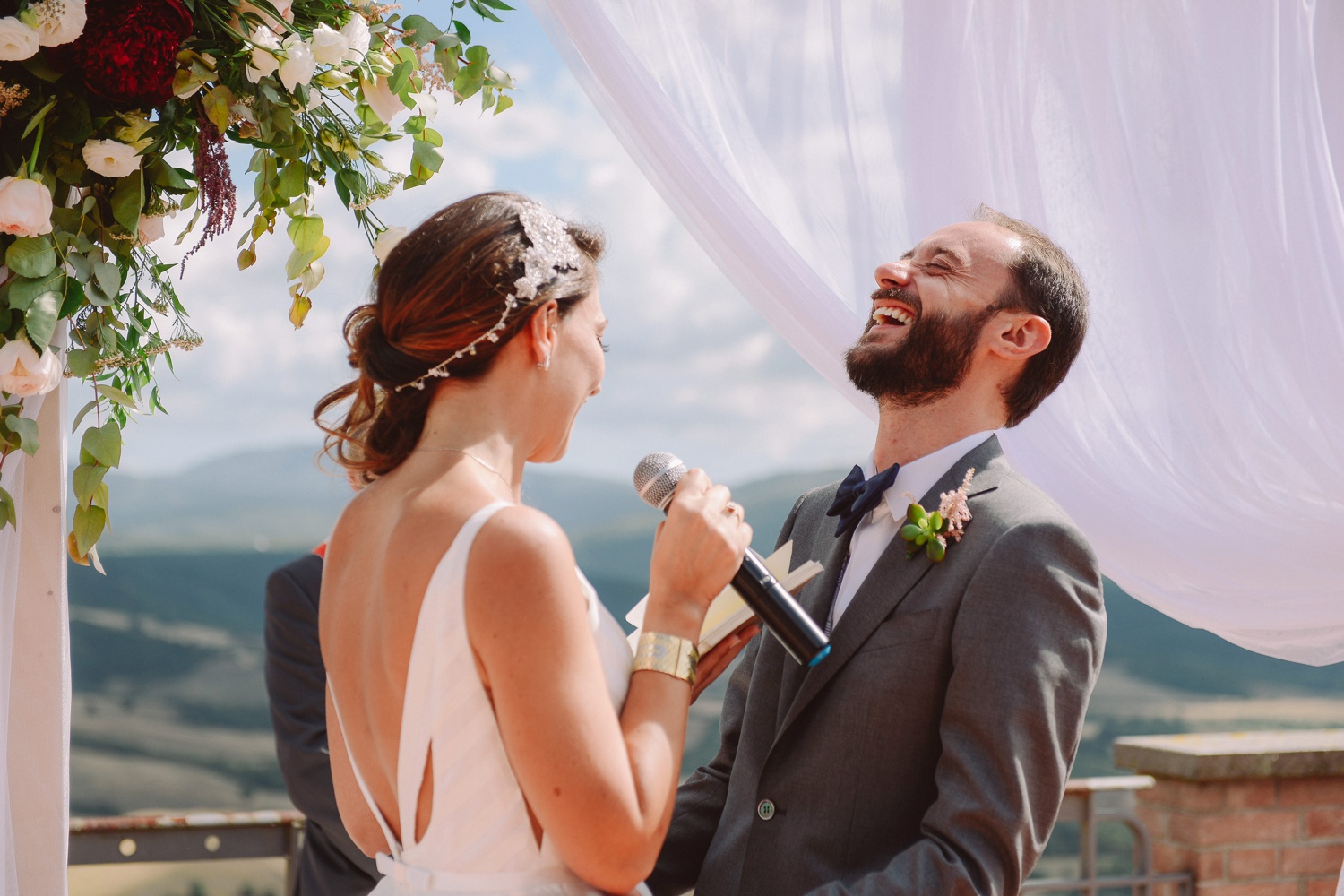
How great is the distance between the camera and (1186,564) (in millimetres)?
2680

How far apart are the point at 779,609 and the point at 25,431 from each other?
130 cm

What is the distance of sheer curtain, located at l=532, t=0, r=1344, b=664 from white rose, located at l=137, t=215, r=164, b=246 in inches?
37.4

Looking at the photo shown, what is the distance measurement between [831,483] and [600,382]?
765 millimetres

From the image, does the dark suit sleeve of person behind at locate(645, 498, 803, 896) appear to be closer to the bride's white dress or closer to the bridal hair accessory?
the bride's white dress

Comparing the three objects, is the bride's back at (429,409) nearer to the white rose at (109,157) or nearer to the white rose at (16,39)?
the white rose at (109,157)

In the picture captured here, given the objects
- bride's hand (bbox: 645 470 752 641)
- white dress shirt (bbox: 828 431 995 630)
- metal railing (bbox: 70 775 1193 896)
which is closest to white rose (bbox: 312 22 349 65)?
bride's hand (bbox: 645 470 752 641)

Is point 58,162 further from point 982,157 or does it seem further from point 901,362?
point 982,157

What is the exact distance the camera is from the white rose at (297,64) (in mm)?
1968

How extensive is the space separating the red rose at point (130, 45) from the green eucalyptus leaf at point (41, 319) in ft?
1.16

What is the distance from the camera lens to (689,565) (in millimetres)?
1673

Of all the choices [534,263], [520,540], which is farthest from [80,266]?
[520,540]

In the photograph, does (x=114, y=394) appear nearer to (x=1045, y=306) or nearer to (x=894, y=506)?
(x=894, y=506)

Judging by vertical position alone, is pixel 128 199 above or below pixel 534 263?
above

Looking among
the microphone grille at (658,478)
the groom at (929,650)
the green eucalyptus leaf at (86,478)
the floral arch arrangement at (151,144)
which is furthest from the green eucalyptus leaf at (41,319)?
the groom at (929,650)
